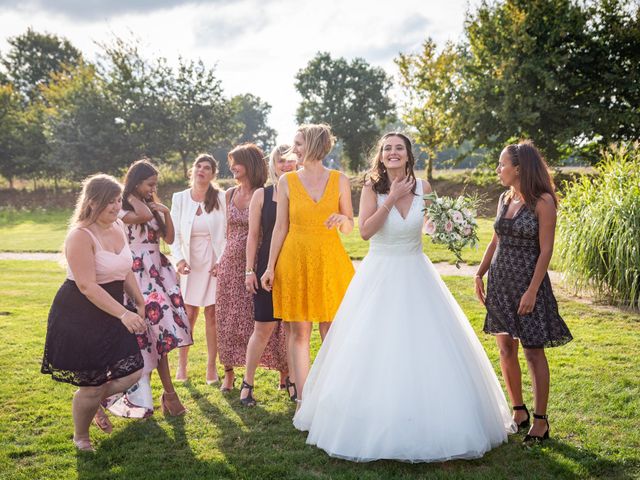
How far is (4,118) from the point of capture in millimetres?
39906

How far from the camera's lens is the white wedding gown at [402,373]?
384 cm

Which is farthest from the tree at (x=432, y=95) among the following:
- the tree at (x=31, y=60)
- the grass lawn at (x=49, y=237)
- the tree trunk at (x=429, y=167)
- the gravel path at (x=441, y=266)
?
the tree at (x=31, y=60)

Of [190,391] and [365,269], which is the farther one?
[190,391]

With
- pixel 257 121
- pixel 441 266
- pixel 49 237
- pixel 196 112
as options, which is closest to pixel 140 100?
pixel 196 112

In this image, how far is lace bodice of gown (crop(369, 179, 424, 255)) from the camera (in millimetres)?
4430

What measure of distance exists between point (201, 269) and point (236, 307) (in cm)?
80

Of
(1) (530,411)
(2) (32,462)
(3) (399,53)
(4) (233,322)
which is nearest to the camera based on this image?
(2) (32,462)

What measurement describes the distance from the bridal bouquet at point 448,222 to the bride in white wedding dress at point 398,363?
0.35 feet

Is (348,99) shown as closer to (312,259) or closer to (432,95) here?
(432,95)

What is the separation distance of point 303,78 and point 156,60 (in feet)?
50.8

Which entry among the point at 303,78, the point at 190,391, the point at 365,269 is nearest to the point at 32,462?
the point at 190,391

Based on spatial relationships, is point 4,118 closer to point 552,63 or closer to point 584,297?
point 552,63

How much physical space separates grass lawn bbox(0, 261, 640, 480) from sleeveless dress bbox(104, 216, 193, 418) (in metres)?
0.23

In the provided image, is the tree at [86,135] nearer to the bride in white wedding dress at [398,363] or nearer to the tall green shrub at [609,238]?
the tall green shrub at [609,238]
